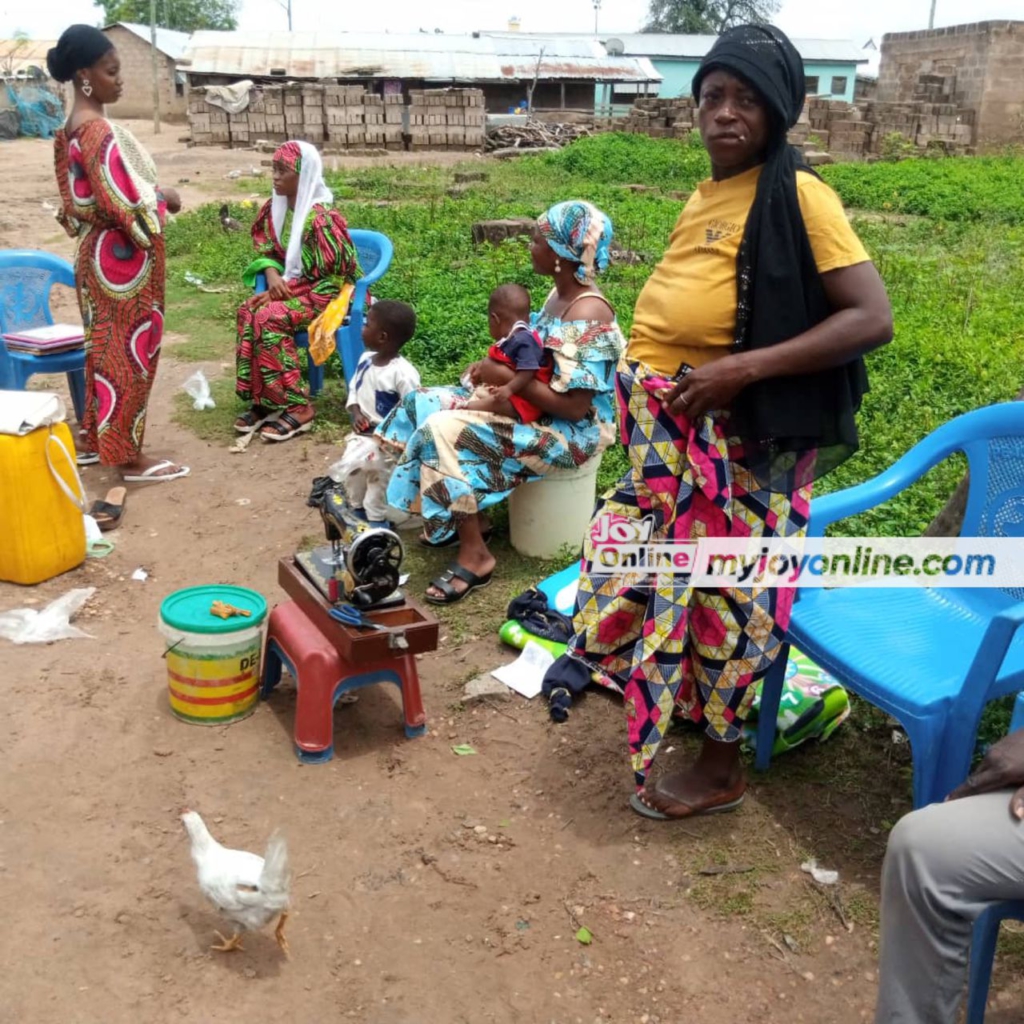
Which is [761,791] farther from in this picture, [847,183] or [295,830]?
[847,183]

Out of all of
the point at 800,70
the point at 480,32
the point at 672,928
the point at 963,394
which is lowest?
the point at 672,928

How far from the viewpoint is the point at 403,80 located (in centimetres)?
3022

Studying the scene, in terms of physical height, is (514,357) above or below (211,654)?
above

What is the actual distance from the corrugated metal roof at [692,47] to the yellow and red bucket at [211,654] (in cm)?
4030

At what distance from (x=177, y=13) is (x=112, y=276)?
179 feet

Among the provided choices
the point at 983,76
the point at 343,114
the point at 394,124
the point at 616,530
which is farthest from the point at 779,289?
the point at 394,124

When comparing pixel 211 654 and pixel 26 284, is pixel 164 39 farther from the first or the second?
pixel 211 654

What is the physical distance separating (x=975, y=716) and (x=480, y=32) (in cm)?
3951

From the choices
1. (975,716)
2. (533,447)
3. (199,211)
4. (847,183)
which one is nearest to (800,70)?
(975,716)

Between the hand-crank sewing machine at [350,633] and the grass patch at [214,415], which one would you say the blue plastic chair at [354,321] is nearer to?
the grass patch at [214,415]

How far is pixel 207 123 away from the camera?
25.3 m

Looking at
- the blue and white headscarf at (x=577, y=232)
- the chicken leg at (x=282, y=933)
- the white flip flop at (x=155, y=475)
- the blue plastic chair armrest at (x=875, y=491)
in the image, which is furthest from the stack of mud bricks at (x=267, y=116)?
the chicken leg at (x=282, y=933)

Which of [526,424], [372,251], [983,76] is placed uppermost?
[983,76]

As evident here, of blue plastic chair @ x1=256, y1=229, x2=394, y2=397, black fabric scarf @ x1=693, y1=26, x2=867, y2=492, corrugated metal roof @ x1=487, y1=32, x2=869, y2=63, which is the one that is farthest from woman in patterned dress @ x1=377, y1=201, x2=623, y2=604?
corrugated metal roof @ x1=487, y1=32, x2=869, y2=63
